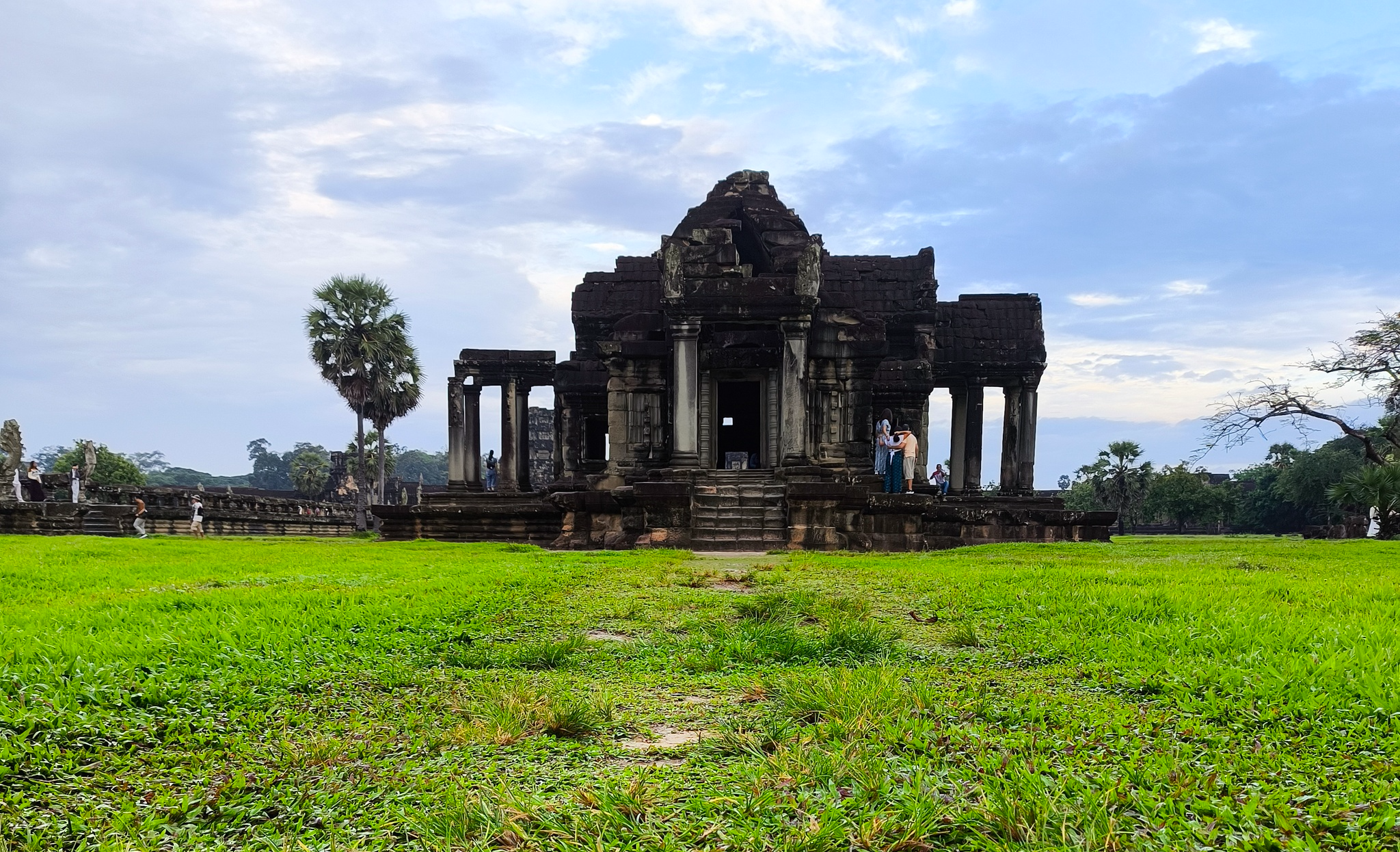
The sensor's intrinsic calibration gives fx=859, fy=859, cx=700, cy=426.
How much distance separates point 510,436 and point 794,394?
42.0 feet

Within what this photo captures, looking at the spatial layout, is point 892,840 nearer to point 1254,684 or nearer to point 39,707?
point 1254,684

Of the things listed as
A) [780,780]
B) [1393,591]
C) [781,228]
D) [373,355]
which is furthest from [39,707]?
[373,355]

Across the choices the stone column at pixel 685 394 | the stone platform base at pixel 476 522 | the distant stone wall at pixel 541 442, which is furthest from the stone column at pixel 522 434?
the distant stone wall at pixel 541 442

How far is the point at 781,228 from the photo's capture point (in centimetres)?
2070

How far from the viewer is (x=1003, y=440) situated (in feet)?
81.4

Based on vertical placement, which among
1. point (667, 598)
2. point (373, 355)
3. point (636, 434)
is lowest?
point (667, 598)

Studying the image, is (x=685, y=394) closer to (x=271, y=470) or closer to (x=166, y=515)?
(x=166, y=515)

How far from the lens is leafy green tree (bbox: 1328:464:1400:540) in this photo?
61.2 ft

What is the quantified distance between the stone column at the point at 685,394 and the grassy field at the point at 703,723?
976 cm

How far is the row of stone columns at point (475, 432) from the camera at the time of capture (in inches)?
1039

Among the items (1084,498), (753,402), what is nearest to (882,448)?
(753,402)

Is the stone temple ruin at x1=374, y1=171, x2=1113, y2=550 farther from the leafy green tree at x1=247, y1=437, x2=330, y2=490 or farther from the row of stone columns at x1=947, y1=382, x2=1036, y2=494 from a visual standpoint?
the leafy green tree at x1=247, y1=437, x2=330, y2=490

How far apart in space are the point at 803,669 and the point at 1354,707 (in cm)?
220

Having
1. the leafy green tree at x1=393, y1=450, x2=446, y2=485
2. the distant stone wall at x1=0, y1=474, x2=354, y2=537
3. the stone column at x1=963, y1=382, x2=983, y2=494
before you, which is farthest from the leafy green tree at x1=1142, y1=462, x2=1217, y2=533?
the leafy green tree at x1=393, y1=450, x2=446, y2=485
